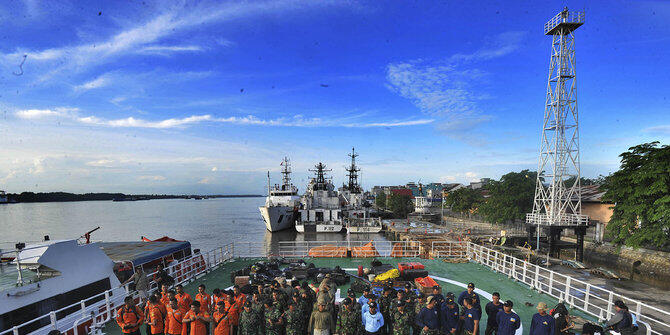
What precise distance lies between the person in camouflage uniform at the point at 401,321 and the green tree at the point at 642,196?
30.0m

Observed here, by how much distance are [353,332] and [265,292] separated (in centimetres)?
262

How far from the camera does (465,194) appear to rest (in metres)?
67.0

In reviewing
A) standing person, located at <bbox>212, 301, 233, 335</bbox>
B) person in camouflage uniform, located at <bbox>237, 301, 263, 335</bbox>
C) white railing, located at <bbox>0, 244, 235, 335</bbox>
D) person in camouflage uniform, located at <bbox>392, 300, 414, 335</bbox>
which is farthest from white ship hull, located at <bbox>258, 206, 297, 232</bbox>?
person in camouflage uniform, located at <bbox>392, 300, 414, 335</bbox>

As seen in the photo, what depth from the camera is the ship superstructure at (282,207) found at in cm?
5903

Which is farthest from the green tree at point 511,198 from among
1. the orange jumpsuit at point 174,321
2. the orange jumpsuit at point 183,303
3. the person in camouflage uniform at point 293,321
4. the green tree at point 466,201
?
the orange jumpsuit at point 174,321

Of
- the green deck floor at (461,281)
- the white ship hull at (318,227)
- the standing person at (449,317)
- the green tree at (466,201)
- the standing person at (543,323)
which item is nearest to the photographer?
the standing person at (543,323)

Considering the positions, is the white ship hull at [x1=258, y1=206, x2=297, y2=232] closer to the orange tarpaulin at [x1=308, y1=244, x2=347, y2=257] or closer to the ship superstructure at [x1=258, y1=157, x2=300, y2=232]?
the ship superstructure at [x1=258, y1=157, x2=300, y2=232]

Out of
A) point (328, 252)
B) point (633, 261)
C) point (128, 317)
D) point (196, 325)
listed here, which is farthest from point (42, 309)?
point (633, 261)

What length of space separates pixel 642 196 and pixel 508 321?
3116 cm

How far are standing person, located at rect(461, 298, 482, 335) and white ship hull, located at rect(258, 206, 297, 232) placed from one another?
5200 centimetres

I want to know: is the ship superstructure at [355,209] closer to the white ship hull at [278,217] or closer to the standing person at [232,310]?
the white ship hull at [278,217]

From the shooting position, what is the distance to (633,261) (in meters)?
31.3

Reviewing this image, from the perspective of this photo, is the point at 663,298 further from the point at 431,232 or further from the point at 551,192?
the point at 431,232

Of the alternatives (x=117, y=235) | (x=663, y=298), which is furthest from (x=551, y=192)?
(x=117, y=235)
